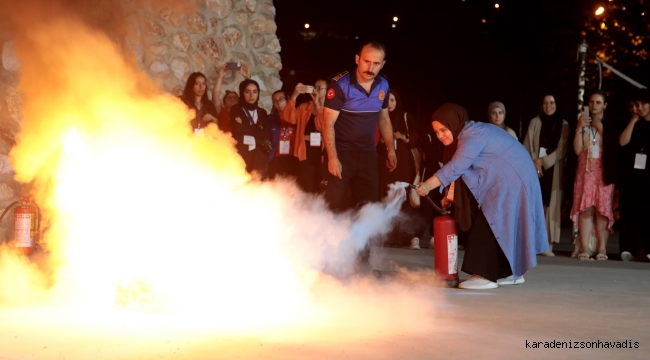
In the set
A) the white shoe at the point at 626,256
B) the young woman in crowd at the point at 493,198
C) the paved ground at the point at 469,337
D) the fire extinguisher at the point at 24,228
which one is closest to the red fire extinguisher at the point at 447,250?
the young woman in crowd at the point at 493,198

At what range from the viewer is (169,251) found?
6383 mm

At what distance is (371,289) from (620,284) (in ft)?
8.07

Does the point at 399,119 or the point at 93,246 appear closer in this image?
the point at 93,246

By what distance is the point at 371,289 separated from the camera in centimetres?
724

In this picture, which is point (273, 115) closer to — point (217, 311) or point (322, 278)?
point (322, 278)

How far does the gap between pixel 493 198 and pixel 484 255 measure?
0.53 m

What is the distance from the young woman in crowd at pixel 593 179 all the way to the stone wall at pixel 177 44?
4435mm

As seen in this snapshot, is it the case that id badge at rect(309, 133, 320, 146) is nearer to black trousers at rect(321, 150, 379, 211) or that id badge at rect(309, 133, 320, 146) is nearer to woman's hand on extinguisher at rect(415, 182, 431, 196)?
black trousers at rect(321, 150, 379, 211)

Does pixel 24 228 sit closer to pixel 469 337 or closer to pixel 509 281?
pixel 509 281

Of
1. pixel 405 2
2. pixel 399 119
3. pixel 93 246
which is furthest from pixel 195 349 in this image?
pixel 405 2

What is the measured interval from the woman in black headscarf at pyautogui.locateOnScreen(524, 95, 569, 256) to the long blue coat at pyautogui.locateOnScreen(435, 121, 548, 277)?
2984 millimetres

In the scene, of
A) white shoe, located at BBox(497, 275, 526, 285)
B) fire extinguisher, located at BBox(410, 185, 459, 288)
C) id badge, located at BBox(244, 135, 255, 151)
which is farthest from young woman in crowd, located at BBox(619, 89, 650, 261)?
id badge, located at BBox(244, 135, 255, 151)

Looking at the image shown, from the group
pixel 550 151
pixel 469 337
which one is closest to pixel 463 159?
pixel 469 337

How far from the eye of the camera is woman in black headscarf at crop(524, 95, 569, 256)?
10633 mm
